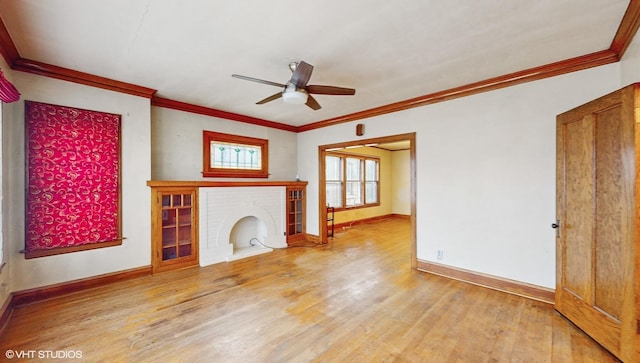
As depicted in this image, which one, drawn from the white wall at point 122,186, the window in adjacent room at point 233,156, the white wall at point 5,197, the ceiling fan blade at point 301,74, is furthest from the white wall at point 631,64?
the white wall at point 5,197

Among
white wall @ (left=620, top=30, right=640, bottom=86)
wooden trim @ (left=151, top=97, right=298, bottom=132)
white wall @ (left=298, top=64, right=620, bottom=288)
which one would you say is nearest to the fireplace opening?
wooden trim @ (left=151, top=97, right=298, bottom=132)

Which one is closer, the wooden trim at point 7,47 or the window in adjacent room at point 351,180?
the wooden trim at point 7,47

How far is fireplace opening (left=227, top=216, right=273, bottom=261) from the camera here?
4887mm

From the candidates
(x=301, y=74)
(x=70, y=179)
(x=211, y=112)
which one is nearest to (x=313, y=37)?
(x=301, y=74)

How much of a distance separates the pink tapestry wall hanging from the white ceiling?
24.6 inches

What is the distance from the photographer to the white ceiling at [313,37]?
188 cm

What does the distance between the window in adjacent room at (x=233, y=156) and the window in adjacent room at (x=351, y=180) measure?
2031 mm

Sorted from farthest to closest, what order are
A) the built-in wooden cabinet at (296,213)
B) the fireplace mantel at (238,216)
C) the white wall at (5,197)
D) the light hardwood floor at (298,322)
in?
the built-in wooden cabinet at (296,213), the fireplace mantel at (238,216), the white wall at (5,197), the light hardwood floor at (298,322)

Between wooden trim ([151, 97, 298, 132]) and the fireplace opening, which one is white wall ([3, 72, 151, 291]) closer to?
wooden trim ([151, 97, 298, 132])

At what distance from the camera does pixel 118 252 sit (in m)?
3.36

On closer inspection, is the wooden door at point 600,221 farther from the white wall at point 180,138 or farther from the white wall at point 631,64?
the white wall at point 180,138

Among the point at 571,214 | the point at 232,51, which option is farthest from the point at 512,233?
the point at 232,51

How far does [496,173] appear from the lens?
3.21 meters

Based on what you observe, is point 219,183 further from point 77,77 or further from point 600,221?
point 600,221
